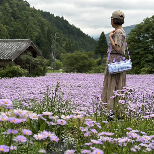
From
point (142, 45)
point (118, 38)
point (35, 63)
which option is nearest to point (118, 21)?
point (118, 38)

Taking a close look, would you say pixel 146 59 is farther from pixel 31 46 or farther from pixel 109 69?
pixel 109 69

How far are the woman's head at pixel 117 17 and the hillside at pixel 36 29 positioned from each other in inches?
2592

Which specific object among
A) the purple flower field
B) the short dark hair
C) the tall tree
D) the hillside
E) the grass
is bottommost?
the purple flower field

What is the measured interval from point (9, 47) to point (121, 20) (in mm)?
20052

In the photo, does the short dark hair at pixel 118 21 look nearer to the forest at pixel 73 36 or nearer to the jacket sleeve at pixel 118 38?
the jacket sleeve at pixel 118 38

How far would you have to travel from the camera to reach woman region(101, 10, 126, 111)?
590 centimetres

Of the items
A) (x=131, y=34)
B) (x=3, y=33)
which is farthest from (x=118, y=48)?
(x=3, y=33)

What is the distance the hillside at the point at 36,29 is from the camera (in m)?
73.2

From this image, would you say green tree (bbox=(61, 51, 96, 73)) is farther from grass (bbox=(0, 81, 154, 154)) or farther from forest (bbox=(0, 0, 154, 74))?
grass (bbox=(0, 81, 154, 154))

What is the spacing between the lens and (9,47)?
78.3 feet

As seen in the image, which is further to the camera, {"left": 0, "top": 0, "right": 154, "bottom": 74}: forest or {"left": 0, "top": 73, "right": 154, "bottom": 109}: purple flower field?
{"left": 0, "top": 0, "right": 154, "bottom": 74}: forest

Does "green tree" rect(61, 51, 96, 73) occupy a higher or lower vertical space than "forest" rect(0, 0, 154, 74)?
lower

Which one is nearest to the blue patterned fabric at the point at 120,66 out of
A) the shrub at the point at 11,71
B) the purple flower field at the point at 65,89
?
the purple flower field at the point at 65,89

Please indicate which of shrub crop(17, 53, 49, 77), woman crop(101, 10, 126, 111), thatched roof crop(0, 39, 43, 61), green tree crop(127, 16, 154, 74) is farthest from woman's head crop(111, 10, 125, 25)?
green tree crop(127, 16, 154, 74)
